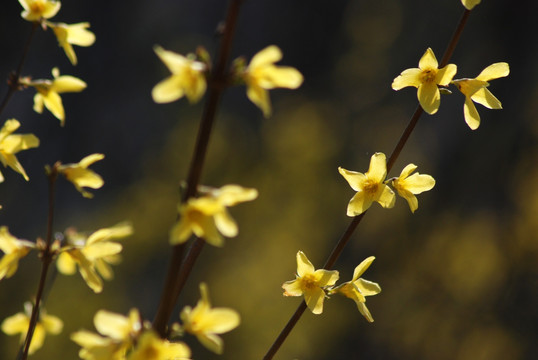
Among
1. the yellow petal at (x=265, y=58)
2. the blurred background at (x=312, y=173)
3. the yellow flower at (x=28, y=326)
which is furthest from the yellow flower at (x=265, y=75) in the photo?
the blurred background at (x=312, y=173)

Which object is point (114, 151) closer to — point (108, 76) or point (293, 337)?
point (108, 76)

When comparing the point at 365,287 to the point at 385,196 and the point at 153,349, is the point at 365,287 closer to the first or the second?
the point at 385,196

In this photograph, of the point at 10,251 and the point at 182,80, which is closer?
the point at 182,80

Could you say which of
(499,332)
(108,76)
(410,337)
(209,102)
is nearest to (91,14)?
(108,76)

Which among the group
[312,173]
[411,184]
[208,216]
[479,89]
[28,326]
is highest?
[312,173]

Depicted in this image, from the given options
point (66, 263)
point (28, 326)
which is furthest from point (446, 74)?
point (28, 326)

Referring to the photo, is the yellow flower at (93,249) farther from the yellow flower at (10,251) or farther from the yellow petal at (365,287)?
the yellow petal at (365,287)

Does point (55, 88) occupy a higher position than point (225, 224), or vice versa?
point (55, 88)
